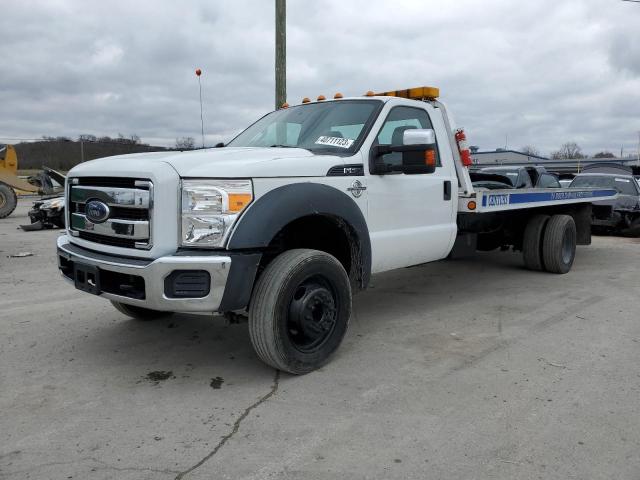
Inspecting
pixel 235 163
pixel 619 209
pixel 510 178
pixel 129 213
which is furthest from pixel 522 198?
pixel 619 209

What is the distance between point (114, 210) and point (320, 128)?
1.81 m

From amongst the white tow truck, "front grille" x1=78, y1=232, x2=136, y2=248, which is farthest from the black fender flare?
"front grille" x1=78, y1=232, x2=136, y2=248

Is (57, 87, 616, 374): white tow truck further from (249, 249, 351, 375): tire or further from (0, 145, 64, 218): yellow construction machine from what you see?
(0, 145, 64, 218): yellow construction machine

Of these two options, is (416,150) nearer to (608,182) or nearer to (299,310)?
(299,310)

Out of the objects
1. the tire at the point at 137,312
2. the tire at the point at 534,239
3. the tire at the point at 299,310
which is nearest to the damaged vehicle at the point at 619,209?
the tire at the point at 534,239

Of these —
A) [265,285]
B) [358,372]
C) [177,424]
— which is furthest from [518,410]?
[177,424]

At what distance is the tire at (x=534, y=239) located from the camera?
753 centimetres

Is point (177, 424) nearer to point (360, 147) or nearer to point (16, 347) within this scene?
point (16, 347)

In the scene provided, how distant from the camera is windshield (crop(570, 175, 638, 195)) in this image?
12.4 m

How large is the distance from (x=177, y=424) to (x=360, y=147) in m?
2.41

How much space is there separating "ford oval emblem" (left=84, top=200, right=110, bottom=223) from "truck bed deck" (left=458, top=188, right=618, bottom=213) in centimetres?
333

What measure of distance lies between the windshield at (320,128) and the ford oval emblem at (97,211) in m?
1.58

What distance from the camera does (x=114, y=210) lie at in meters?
3.61

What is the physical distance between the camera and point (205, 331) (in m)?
4.86
